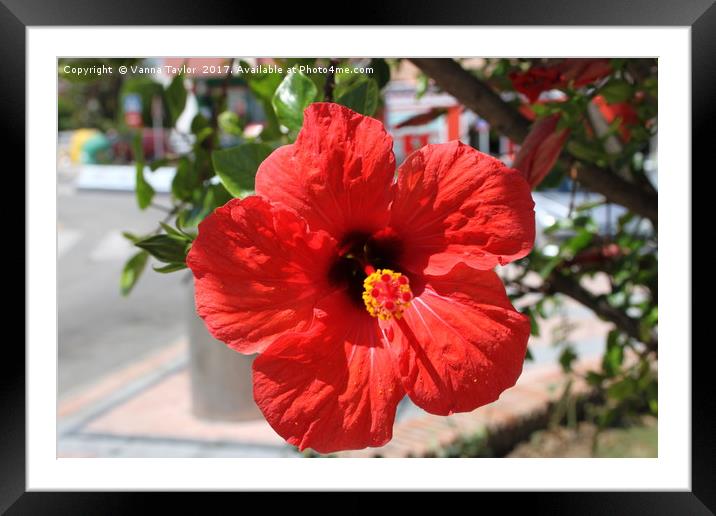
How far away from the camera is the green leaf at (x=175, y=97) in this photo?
116cm

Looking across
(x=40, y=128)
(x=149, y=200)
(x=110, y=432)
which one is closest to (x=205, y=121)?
(x=149, y=200)

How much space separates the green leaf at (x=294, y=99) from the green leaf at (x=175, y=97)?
0.43 m

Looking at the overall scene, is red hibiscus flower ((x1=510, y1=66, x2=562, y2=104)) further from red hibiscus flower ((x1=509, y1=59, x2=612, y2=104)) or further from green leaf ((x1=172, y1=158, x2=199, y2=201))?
green leaf ((x1=172, y1=158, x2=199, y2=201))

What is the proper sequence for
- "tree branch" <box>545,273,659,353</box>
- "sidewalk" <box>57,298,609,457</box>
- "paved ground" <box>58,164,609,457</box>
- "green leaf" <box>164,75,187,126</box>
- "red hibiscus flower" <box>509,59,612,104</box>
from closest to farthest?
"red hibiscus flower" <box>509,59,612,104</box>
"green leaf" <box>164,75,187,126</box>
"tree branch" <box>545,273,659,353</box>
"sidewalk" <box>57,298,609,457</box>
"paved ground" <box>58,164,609,457</box>

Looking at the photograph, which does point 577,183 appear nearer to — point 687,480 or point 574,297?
point 574,297

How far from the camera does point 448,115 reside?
1397 millimetres

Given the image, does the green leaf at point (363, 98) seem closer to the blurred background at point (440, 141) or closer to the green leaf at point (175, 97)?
the blurred background at point (440, 141)

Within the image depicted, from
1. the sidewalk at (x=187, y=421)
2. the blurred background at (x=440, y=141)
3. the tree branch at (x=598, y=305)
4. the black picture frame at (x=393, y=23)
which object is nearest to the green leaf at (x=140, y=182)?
the blurred background at (x=440, y=141)

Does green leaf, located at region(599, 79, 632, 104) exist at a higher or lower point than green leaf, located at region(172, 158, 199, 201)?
higher

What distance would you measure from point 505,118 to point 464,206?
433 millimetres

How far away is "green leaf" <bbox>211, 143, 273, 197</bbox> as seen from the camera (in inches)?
29.1

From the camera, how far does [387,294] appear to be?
26.3 inches

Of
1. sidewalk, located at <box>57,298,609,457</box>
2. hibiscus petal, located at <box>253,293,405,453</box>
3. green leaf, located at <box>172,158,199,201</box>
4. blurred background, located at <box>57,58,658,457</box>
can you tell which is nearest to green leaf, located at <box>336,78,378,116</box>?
blurred background, located at <box>57,58,658,457</box>

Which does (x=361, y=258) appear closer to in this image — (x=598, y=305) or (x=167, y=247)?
(x=167, y=247)
